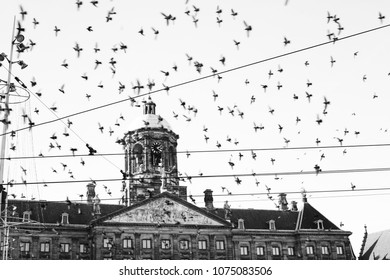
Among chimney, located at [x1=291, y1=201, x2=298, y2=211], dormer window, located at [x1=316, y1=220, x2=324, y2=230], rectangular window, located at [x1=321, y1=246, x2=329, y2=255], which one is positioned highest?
chimney, located at [x1=291, y1=201, x2=298, y2=211]

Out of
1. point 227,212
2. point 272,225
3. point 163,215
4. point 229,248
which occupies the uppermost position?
point 227,212

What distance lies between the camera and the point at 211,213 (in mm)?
47500

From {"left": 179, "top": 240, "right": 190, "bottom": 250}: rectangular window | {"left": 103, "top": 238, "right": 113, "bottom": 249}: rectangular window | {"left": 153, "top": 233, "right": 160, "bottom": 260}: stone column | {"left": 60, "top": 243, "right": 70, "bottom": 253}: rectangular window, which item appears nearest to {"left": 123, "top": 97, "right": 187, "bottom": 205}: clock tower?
{"left": 153, "top": 233, "right": 160, "bottom": 260}: stone column

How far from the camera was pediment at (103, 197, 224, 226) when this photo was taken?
45.4 metres

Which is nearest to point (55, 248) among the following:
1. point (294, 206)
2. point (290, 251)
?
point (290, 251)

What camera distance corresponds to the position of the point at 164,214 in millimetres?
46375

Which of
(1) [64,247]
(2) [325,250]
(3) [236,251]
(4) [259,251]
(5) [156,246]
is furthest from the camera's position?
(2) [325,250]

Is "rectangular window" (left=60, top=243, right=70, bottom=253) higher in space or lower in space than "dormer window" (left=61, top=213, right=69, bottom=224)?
lower

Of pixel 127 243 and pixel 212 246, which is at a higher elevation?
pixel 127 243

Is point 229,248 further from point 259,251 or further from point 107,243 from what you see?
point 107,243

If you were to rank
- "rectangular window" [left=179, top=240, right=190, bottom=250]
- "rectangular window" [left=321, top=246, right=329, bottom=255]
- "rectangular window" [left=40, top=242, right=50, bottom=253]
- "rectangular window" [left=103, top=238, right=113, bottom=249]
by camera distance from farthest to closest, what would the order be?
"rectangular window" [left=321, top=246, right=329, bottom=255]
"rectangular window" [left=179, top=240, right=190, bottom=250]
"rectangular window" [left=103, top=238, right=113, bottom=249]
"rectangular window" [left=40, top=242, right=50, bottom=253]

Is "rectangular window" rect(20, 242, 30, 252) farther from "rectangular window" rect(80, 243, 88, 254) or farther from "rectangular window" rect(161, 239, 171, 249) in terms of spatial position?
"rectangular window" rect(161, 239, 171, 249)

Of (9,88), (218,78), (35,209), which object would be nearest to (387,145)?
(218,78)

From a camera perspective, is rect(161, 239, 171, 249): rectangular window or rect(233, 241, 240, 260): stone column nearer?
rect(161, 239, 171, 249): rectangular window
